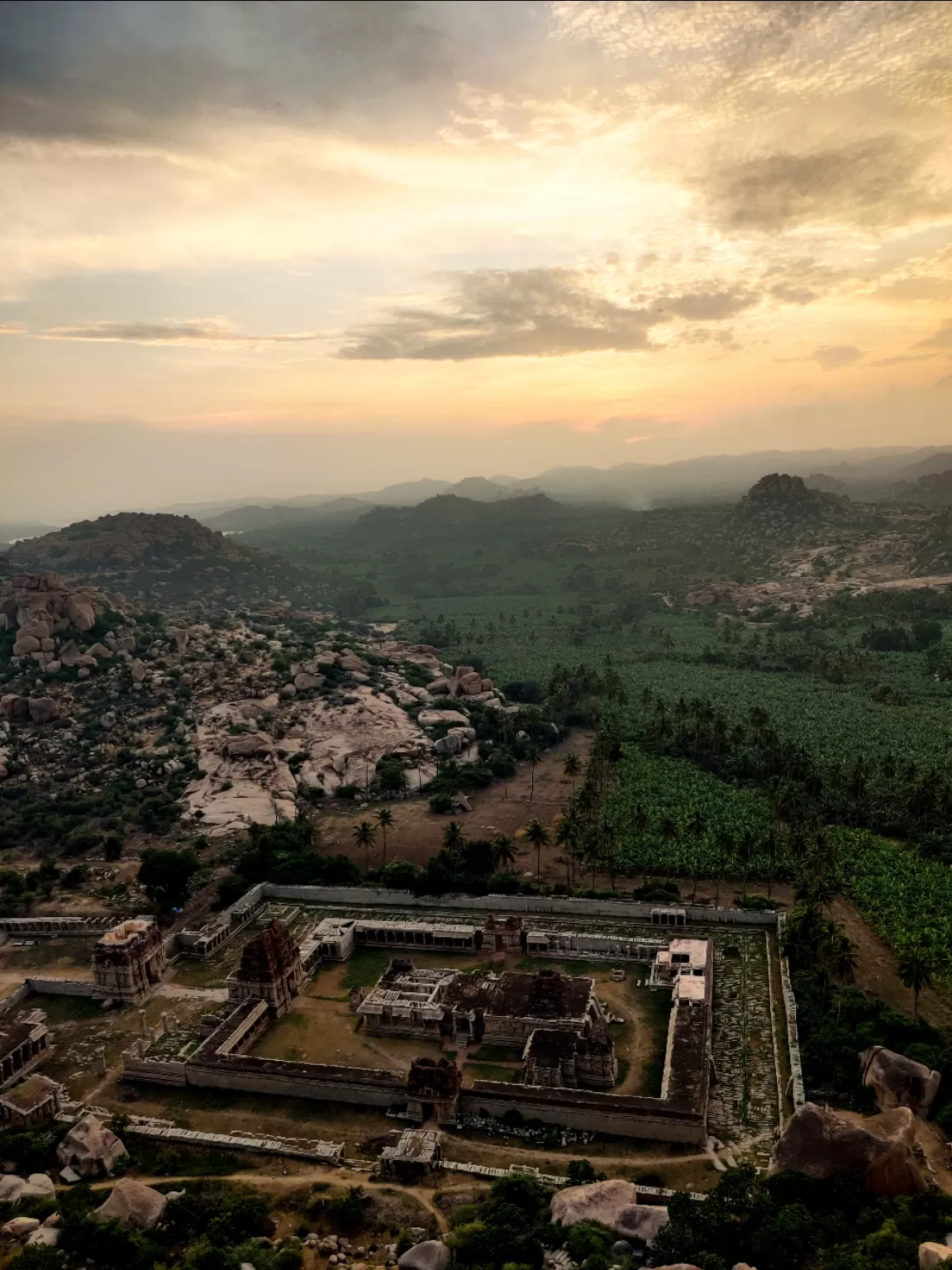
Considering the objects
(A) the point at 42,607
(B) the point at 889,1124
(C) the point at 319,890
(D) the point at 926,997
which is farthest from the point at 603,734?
(A) the point at 42,607

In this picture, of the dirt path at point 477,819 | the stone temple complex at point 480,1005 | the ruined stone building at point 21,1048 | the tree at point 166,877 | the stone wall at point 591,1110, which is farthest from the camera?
the dirt path at point 477,819

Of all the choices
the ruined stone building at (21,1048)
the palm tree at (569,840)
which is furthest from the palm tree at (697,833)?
the ruined stone building at (21,1048)

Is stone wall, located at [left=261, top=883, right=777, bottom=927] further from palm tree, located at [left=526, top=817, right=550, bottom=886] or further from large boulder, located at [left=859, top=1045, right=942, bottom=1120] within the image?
large boulder, located at [left=859, top=1045, right=942, bottom=1120]

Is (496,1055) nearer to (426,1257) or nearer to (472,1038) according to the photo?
(472,1038)

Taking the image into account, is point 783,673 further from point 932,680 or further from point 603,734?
point 603,734

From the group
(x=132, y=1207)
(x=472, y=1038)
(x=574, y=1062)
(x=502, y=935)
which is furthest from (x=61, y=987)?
(x=574, y=1062)

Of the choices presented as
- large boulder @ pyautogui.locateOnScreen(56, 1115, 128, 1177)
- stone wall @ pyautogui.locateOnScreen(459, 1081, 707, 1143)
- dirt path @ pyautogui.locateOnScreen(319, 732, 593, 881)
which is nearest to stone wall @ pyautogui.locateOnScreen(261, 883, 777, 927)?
dirt path @ pyautogui.locateOnScreen(319, 732, 593, 881)

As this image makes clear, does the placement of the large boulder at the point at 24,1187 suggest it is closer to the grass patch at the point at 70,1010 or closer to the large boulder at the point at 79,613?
the grass patch at the point at 70,1010
